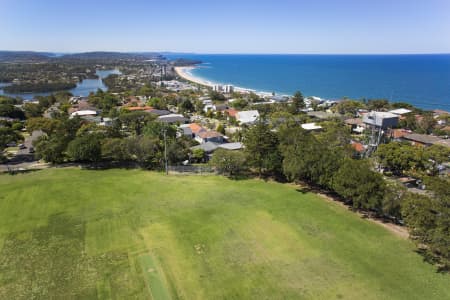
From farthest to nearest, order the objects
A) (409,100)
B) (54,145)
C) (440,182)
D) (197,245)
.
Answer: (409,100) < (54,145) < (197,245) < (440,182)

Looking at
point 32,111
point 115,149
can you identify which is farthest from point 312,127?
point 32,111

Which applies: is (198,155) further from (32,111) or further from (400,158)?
(32,111)

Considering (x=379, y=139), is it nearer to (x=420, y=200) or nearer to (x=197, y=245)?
(x=420, y=200)

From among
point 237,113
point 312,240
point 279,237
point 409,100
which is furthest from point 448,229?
point 409,100

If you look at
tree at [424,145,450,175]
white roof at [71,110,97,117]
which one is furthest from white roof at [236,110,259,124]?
white roof at [71,110,97,117]

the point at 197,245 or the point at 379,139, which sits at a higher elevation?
the point at 379,139

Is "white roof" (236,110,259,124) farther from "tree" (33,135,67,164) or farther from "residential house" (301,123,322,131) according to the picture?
"tree" (33,135,67,164)
